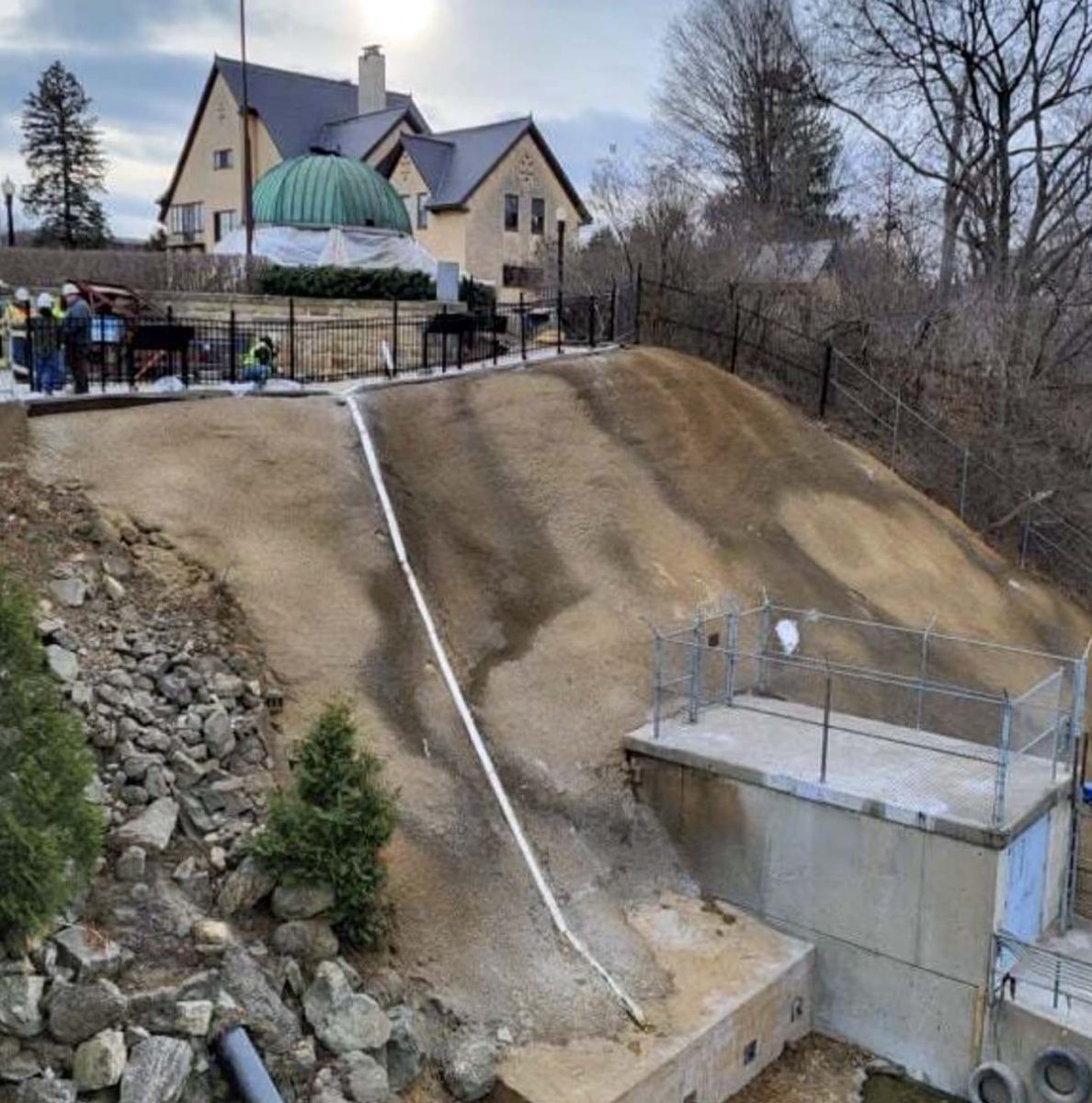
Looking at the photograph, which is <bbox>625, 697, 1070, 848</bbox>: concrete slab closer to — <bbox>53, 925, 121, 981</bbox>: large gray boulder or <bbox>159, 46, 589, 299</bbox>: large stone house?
<bbox>53, 925, 121, 981</bbox>: large gray boulder

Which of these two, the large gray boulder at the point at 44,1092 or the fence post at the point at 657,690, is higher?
the fence post at the point at 657,690

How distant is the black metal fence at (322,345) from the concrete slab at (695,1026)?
10.7 m

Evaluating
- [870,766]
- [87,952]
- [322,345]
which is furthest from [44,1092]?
[322,345]

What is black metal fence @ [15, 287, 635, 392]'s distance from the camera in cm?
1662

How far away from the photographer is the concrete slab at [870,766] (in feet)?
34.6

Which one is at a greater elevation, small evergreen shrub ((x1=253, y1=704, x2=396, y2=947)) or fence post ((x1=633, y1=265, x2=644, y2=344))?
fence post ((x1=633, y1=265, x2=644, y2=344))

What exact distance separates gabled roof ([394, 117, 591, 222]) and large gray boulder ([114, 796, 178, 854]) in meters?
39.5

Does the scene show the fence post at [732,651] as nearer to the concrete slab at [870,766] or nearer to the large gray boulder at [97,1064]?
the concrete slab at [870,766]

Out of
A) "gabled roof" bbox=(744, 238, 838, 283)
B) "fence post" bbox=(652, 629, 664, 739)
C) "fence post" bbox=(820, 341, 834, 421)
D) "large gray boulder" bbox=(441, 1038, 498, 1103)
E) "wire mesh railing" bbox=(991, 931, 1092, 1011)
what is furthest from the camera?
"gabled roof" bbox=(744, 238, 838, 283)

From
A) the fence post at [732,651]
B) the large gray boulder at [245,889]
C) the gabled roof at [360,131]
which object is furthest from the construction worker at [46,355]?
the gabled roof at [360,131]

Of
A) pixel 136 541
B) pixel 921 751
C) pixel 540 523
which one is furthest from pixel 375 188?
pixel 921 751

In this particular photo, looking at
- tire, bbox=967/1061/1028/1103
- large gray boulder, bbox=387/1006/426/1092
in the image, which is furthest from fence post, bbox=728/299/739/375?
large gray boulder, bbox=387/1006/426/1092

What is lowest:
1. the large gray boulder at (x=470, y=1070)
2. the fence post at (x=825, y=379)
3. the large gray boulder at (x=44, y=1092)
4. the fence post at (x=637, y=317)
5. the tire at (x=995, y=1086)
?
the tire at (x=995, y=1086)

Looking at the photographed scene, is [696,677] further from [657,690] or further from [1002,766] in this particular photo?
[1002,766]
